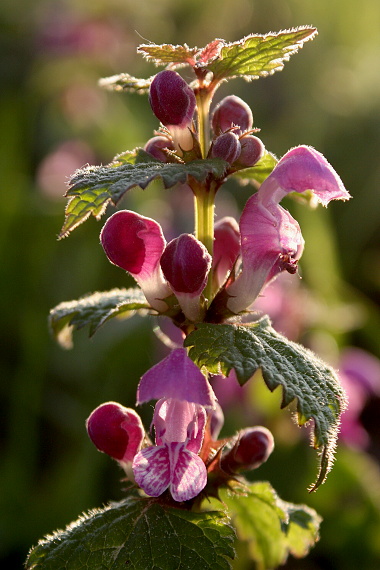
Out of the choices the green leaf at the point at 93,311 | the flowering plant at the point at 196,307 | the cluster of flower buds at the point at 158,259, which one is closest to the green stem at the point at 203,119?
the flowering plant at the point at 196,307

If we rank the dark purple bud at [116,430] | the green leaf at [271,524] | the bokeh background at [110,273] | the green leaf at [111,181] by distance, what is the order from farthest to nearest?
the bokeh background at [110,273] < the green leaf at [271,524] < the dark purple bud at [116,430] < the green leaf at [111,181]

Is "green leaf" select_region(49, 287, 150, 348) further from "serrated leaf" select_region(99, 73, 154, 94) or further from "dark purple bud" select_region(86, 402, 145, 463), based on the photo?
"serrated leaf" select_region(99, 73, 154, 94)

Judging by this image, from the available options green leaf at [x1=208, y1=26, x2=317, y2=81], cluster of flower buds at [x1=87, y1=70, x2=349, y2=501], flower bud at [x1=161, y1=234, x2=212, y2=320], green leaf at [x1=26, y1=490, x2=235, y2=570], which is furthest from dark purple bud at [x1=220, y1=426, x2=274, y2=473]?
green leaf at [x1=208, y1=26, x2=317, y2=81]

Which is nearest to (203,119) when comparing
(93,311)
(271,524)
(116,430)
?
(93,311)

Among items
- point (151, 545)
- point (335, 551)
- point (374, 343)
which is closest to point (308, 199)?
point (151, 545)

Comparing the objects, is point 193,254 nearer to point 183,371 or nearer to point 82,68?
point 183,371

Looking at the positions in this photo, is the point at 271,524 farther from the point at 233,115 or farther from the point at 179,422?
the point at 233,115

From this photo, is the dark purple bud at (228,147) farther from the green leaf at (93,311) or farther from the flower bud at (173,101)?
the green leaf at (93,311)
